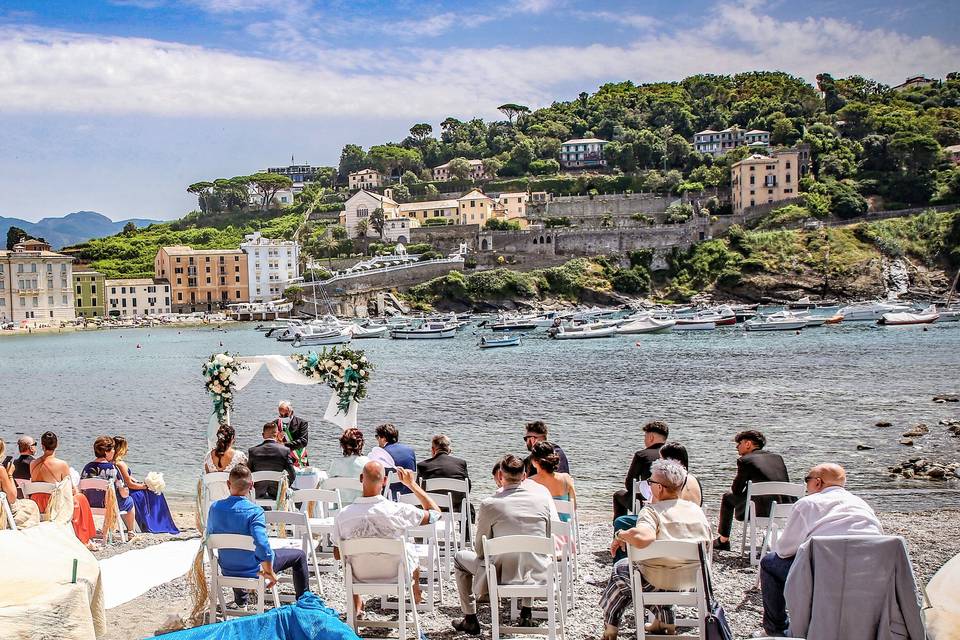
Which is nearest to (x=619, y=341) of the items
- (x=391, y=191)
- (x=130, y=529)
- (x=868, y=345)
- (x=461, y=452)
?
(x=868, y=345)

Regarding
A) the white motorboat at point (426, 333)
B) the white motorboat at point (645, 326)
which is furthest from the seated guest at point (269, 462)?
the white motorboat at point (426, 333)

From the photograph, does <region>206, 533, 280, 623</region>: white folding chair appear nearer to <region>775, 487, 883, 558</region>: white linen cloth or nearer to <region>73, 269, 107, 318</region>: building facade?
<region>775, 487, 883, 558</region>: white linen cloth

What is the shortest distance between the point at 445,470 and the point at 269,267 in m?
87.4

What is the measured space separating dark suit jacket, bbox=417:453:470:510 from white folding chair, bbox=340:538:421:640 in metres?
1.93

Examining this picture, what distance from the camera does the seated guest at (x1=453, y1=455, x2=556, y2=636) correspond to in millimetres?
4996

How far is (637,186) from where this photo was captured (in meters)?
103

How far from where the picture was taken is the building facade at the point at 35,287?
283 feet

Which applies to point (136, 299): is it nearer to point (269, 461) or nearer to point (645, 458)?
point (269, 461)

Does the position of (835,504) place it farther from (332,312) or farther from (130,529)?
(332,312)

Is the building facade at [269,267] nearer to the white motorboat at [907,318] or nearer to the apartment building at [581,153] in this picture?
the apartment building at [581,153]

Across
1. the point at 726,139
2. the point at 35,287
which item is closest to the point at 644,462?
the point at 35,287

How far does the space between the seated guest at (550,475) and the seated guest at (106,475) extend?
4.17 metres

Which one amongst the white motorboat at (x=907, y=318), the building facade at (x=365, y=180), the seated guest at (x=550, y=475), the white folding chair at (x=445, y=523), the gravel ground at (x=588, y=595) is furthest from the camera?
the building facade at (x=365, y=180)

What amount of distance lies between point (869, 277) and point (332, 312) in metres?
46.7
